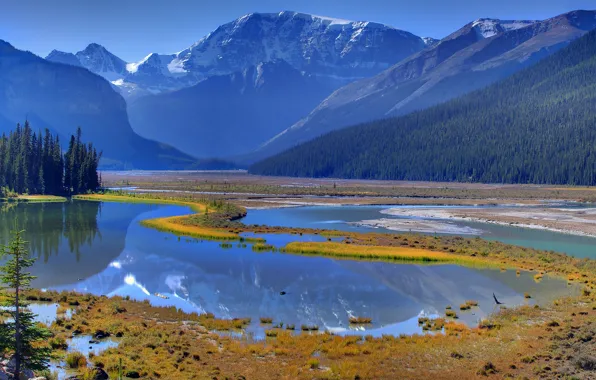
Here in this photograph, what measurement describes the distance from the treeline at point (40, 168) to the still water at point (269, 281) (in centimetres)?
7326

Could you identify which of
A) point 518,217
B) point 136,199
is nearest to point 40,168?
point 136,199

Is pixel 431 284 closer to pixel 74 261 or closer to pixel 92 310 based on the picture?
pixel 92 310

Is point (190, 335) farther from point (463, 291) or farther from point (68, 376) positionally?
point (463, 291)

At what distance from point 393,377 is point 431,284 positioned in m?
21.2

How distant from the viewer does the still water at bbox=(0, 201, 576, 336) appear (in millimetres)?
35812

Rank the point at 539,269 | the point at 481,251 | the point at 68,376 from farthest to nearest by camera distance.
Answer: the point at 481,251, the point at 539,269, the point at 68,376

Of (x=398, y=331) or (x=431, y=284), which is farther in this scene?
(x=431, y=284)

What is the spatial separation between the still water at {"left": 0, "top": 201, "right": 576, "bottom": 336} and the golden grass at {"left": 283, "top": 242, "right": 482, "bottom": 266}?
2491mm

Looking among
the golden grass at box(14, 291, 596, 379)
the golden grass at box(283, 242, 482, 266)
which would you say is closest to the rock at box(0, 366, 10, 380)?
the golden grass at box(14, 291, 596, 379)

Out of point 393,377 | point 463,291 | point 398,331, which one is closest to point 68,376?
point 393,377

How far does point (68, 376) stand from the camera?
2264 centimetres

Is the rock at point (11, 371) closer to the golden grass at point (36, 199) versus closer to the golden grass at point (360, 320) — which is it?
the golden grass at point (360, 320)

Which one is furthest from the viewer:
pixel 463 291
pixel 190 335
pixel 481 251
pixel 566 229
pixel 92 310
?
pixel 566 229

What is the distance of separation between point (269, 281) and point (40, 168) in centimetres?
11150
